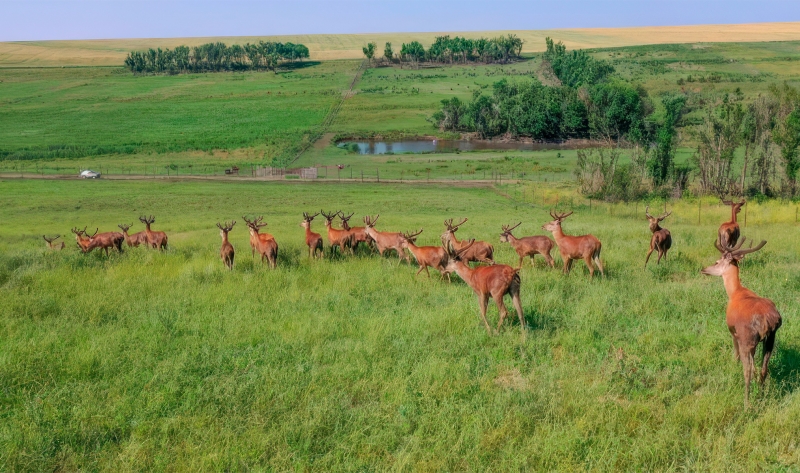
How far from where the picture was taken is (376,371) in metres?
12.0

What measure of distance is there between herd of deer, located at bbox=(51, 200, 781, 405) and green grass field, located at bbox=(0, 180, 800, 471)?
589 millimetres

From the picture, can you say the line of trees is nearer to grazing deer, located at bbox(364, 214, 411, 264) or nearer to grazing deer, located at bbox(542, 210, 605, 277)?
grazing deer, located at bbox(364, 214, 411, 264)

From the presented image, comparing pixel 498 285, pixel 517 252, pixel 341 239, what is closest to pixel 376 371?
pixel 498 285

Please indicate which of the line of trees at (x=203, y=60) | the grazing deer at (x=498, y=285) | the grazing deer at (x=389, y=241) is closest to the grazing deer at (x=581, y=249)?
the grazing deer at (x=389, y=241)

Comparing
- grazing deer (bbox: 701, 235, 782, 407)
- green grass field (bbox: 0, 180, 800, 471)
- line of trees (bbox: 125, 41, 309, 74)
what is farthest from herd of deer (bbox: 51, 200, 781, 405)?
line of trees (bbox: 125, 41, 309, 74)

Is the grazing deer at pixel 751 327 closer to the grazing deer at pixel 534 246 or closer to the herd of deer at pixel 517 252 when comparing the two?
the herd of deer at pixel 517 252

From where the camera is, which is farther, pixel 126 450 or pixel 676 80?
pixel 676 80

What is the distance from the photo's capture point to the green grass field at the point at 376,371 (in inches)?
373

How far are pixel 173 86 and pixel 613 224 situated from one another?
12223 centimetres

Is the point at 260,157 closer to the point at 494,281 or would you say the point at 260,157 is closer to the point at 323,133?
the point at 323,133

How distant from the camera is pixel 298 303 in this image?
16.9 m

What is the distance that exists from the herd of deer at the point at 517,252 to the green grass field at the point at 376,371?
0.59 metres

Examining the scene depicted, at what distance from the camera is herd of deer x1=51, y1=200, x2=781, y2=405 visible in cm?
1036

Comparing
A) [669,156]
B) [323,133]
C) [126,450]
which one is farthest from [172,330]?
[323,133]
